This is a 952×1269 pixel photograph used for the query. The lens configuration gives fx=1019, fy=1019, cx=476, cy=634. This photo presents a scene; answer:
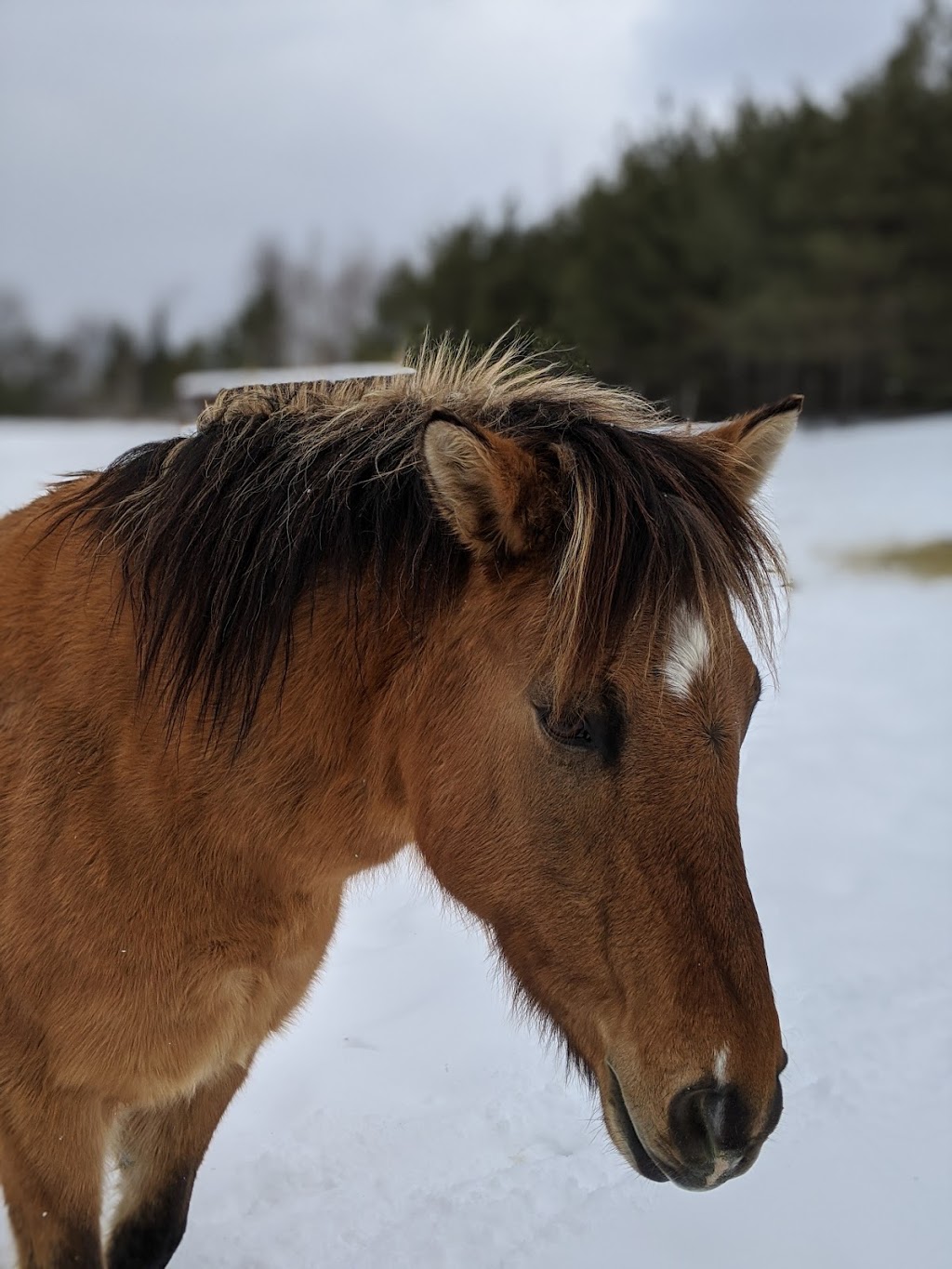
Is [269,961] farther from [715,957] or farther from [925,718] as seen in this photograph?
[925,718]

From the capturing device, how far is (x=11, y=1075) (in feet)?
7.02

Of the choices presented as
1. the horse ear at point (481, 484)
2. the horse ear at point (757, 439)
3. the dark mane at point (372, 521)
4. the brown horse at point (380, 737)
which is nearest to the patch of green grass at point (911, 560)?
the horse ear at point (757, 439)

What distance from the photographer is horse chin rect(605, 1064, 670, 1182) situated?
171 centimetres

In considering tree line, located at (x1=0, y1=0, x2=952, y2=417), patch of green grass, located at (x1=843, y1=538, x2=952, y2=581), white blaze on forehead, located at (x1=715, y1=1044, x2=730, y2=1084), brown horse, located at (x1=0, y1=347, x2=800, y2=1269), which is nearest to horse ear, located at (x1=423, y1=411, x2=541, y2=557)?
brown horse, located at (x1=0, y1=347, x2=800, y2=1269)

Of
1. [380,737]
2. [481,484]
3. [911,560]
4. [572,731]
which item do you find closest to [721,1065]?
[572,731]

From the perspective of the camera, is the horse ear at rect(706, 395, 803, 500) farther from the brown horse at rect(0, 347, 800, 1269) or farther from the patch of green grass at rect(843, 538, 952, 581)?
the patch of green grass at rect(843, 538, 952, 581)

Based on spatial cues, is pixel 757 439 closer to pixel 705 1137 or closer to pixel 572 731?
pixel 572 731

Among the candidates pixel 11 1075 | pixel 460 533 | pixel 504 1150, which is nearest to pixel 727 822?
pixel 460 533

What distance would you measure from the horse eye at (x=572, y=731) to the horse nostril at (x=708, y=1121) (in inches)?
22.7

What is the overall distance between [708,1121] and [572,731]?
0.65 metres

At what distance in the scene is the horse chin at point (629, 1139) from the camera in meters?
1.71

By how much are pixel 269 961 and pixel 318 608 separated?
0.79 meters

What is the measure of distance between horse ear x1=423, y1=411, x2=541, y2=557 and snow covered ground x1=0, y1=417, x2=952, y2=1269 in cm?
94

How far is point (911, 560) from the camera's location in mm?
10992
